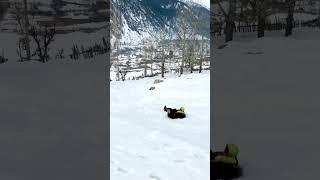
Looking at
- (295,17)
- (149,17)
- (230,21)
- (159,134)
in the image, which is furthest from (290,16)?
(159,134)

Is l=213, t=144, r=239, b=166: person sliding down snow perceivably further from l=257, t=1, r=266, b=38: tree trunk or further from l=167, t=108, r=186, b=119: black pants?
l=257, t=1, r=266, b=38: tree trunk

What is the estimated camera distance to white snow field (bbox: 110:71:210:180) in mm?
3711

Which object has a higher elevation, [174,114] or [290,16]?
[290,16]

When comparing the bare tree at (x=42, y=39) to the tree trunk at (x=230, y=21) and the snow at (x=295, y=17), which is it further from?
the snow at (x=295, y=17)

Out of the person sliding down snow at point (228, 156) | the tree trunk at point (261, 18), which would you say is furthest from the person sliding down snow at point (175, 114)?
the tree trunk at point (261, 18)

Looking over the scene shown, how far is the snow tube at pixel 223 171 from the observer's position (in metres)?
3.51

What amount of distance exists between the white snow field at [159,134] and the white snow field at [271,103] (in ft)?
1.01

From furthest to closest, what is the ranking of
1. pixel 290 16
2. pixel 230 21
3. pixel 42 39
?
pixel 42 39
pixel 230 21
pixel 290 16

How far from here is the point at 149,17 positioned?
1370cm

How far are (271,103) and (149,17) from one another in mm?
8270

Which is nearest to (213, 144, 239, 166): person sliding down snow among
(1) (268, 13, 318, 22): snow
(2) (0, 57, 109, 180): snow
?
(2) (0, 57, 109, 180): snow

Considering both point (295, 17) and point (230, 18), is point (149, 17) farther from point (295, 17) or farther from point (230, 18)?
point (295, 17)

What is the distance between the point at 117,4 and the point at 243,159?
10279mm

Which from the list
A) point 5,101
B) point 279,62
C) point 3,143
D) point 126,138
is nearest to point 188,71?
point 279,62
